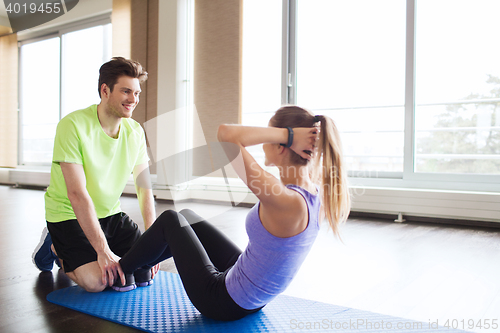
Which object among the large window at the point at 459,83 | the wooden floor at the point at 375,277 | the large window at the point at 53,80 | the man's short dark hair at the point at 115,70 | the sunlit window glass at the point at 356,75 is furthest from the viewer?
the large window at the point at 53,80

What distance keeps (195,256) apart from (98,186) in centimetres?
70

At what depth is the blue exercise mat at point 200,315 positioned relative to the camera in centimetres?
132

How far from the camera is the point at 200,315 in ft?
4.62

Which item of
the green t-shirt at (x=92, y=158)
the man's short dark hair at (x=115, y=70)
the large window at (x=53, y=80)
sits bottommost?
the green t-shirt at (x=92, y=158)

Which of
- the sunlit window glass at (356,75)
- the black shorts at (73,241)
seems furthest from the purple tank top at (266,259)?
the sunlit window glass at (356,75)

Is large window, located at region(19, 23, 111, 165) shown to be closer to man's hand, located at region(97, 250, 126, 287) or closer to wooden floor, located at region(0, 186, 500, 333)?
wooden floor, located at region(0, 186, 500, 333)

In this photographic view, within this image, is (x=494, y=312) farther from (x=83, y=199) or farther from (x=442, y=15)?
(x=442, y=15)

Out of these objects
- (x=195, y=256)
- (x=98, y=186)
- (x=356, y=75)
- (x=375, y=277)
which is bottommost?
(x=375, y=277)

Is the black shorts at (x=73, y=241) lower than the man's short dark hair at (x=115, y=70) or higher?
lower

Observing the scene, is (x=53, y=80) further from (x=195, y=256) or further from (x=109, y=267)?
(x=195, y=256)

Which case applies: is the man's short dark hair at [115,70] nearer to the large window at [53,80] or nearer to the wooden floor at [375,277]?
the wooden floor at [375,277]

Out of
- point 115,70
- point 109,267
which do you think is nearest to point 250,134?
point 109,267

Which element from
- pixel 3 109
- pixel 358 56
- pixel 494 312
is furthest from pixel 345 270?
pixel 3 109

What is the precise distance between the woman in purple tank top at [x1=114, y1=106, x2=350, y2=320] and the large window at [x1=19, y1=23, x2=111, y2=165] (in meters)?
5.52
